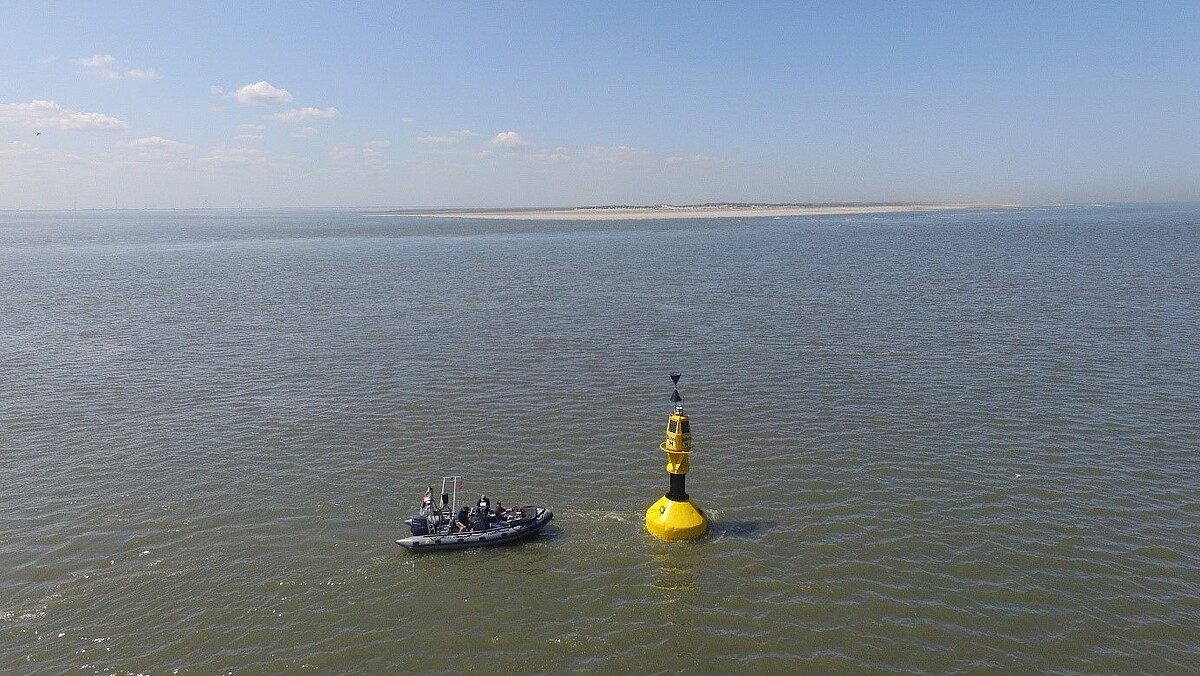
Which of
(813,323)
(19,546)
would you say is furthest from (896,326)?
(19,546)

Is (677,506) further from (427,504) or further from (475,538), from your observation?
(427,504)

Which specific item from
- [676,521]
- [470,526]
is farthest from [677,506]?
[470,526]

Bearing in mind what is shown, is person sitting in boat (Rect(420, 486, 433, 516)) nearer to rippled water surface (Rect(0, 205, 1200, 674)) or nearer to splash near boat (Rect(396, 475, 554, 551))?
splash near boat (Rect(396, 475, 554, 551))

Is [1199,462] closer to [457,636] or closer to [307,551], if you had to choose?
[457,636]

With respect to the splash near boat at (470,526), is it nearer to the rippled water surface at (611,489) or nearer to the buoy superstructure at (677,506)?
the rippled water surface at (611,489)

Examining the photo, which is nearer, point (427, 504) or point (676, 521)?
point (676, 521)

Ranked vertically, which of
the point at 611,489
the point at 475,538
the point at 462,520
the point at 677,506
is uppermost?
the point at 677,506
